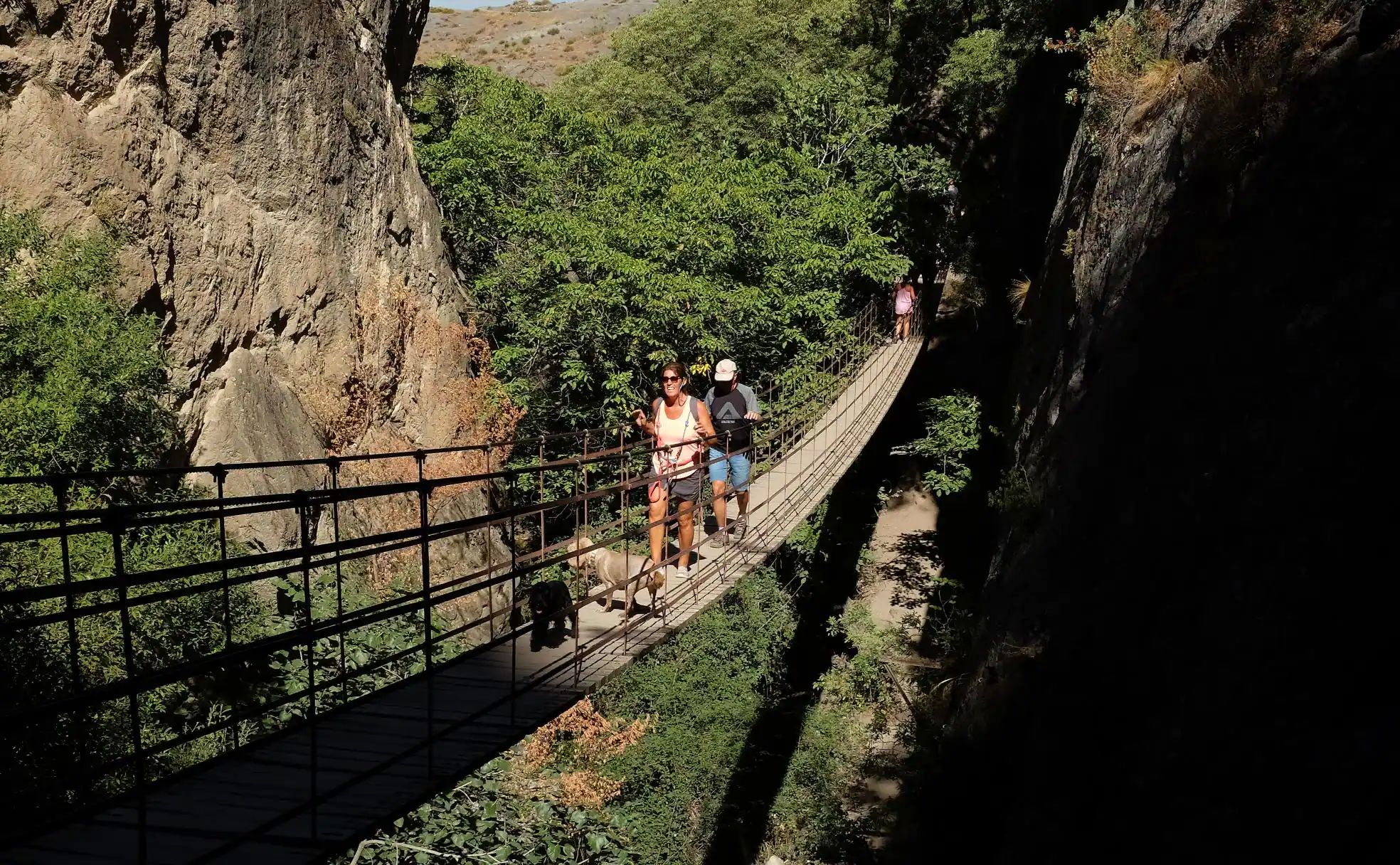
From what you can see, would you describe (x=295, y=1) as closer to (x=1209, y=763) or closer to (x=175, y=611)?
(x=175, y=611)

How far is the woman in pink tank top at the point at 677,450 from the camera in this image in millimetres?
5500

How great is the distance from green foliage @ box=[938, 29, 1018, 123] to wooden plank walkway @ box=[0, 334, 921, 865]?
43.2ft

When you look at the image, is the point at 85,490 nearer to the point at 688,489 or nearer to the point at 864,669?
the point at 688,489

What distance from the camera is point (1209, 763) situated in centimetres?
378

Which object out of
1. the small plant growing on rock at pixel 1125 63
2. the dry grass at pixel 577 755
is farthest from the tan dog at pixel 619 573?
the small plant growing on rock at pixel 1125 63

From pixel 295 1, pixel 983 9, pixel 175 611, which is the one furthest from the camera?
pixel 983 9

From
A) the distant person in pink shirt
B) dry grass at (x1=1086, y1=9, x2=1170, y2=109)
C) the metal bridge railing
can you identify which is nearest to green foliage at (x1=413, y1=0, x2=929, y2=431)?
the distant person in pink shirt

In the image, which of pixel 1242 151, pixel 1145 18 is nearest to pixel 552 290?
pixel 1145 18

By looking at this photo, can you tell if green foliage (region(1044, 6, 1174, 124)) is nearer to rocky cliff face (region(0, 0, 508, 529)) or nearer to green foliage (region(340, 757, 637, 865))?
green foliage (region(340, 757, 637, 865))

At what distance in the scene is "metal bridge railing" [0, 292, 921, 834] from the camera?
2697mm

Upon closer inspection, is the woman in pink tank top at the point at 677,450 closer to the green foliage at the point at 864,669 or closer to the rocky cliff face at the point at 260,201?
the rocky cliff face at the point at 260,201

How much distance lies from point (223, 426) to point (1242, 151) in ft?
32.7

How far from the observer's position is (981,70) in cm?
1602

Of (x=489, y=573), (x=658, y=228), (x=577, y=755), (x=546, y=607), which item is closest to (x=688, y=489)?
(x=546, y=607)
